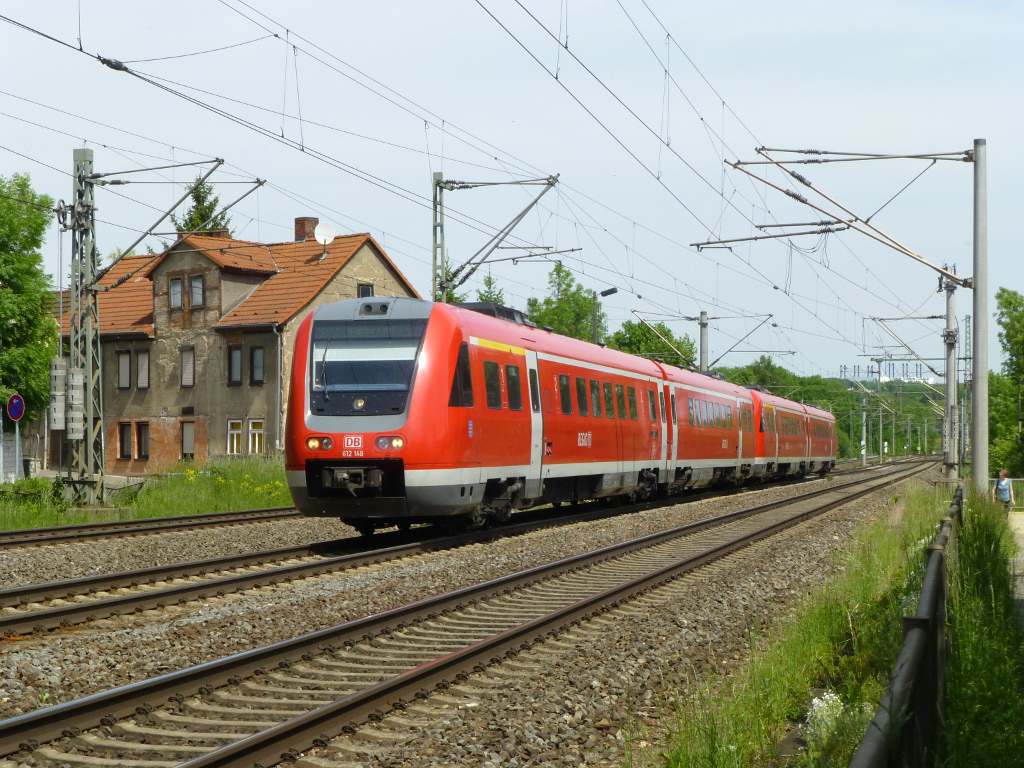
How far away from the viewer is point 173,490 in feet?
76.0

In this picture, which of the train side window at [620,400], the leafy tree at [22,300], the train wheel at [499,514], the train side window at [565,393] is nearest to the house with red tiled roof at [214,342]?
the leafy tree at [22,300]

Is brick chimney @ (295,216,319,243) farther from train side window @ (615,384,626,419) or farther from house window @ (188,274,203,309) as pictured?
train side window @ (615,384,626,419)

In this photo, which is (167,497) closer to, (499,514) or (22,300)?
(499,514)

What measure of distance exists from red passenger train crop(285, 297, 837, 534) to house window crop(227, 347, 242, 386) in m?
24.6

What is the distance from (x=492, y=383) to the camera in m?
15.7

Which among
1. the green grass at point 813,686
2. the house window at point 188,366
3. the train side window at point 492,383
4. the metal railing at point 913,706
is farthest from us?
the house window at point 188,366

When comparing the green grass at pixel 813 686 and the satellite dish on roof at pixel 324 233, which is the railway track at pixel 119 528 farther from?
the satellite dish on roof at pixel 324 233

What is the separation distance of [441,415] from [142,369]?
3505cm

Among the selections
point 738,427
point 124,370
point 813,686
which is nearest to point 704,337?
point 738,427

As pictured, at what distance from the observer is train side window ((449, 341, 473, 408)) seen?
47.5 ft

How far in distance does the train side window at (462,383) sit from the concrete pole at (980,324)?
7.83 metres

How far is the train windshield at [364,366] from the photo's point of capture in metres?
14.1

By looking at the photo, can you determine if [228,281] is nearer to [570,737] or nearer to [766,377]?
[570,737]

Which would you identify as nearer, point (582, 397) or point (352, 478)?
point (352, 478)
